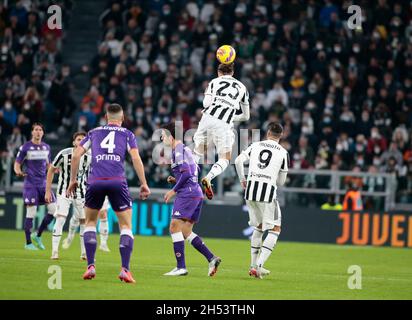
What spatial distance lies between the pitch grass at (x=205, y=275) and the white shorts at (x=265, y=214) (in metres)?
0.84

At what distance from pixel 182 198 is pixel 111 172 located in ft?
6.19

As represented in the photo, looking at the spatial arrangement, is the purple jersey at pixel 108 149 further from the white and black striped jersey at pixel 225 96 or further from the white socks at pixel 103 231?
the white socks at pixel 103 231

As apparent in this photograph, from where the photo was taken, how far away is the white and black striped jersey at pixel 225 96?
16938 mm

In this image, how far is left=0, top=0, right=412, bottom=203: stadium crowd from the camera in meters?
29.4

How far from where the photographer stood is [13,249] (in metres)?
20.0

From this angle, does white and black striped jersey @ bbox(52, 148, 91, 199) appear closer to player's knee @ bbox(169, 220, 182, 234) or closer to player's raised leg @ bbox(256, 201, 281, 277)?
player's knee @ bbox(169, 220, 182, 234)

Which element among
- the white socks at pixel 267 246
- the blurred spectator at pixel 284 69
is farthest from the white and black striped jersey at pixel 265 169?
the blurred spectator at pixel 284 69

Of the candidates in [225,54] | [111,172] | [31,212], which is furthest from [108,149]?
[31,212]

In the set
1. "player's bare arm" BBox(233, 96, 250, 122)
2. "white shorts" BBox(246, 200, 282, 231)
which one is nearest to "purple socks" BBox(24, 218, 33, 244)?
"player's bare arm" BBox(233, 96, 250, 122)

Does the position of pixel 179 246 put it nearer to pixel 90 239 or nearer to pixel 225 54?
pixel 90 239

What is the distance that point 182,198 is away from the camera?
15273 millimetres

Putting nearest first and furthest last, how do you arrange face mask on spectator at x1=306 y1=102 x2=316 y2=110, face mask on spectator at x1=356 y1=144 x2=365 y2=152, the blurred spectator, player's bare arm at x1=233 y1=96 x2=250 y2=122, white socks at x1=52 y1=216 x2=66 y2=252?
player's bare arm at x1=233 y1=96 x2=250 y2=122, white socks at x1=52 y1=216 x2=66 y2=252, face mask on spectator at x1=356 y1=144 x2=365 y2=152, the blurred spectator, face mask on spectator at x1=306 y1=102 x2=316 y2=110

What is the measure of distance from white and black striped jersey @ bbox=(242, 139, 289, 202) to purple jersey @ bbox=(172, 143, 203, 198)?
0.88 meters
